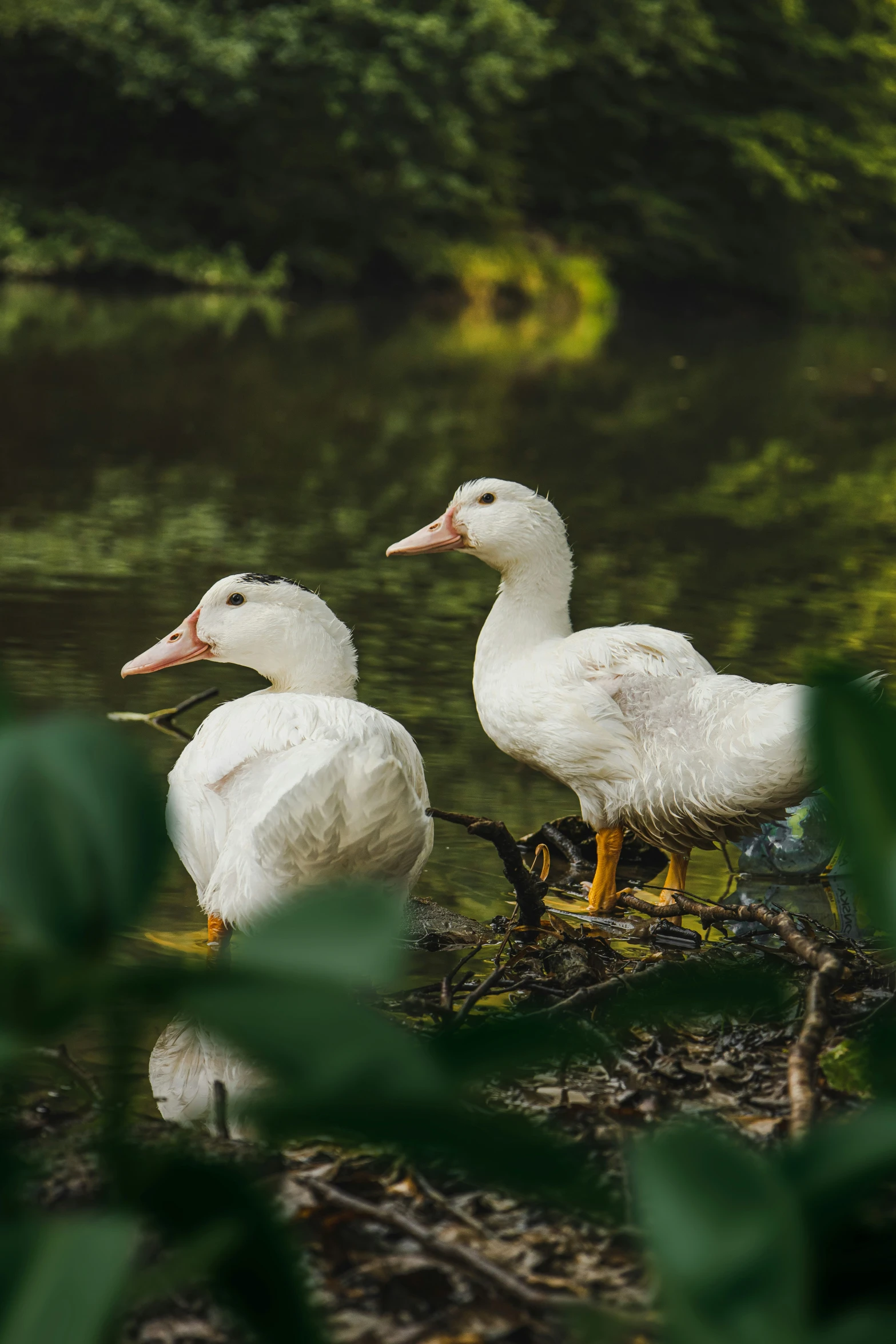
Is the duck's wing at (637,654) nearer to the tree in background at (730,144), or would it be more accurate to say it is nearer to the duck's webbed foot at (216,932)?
the duck's webbed foot at (216,932)

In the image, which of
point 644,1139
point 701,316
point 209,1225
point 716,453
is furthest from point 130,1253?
point 701,316

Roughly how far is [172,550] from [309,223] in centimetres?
2440

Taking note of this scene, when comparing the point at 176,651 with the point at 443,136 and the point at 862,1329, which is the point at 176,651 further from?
the point at 443,136

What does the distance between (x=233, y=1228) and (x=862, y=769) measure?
0.82 feet

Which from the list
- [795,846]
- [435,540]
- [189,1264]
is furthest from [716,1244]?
[435,540]

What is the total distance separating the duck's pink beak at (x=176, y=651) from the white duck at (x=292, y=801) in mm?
617

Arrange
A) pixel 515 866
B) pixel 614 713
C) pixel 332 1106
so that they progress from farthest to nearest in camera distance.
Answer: pixel 614 713 < pixel 515 866 < pixel 332 1106

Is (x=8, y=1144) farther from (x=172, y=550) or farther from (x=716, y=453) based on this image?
(x=716, y=453)

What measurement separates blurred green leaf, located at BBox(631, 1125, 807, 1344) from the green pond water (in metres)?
0.23

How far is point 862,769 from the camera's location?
1.63 ft

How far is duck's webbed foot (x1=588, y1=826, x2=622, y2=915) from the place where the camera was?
13.8ft

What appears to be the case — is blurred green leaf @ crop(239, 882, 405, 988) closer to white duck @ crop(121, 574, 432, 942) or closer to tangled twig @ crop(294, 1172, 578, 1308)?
tangled twig @ crop(294, 1172, 578, 1308)

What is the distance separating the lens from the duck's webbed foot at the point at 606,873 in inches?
165

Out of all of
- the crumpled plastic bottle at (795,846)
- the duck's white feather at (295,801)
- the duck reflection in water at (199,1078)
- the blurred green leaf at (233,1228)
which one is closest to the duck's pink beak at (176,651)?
the duck's white feather at (295,801)
